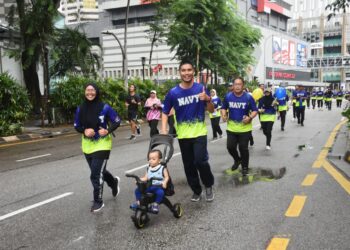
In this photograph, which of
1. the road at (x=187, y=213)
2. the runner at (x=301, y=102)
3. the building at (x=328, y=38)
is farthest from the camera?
the building at (x=328, y=38)

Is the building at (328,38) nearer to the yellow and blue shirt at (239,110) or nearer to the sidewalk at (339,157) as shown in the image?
the sidewalk at (339,157)

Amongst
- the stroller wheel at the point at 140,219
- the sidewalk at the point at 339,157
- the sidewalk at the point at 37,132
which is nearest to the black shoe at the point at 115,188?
the stroller wheel at the point at 140,219

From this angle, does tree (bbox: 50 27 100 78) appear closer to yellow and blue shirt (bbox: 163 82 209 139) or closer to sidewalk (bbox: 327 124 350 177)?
sidewalk (bbox: 327 124 350 177)

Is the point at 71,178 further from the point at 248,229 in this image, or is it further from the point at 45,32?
the point at 45,32

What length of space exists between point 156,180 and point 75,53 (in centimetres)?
1909

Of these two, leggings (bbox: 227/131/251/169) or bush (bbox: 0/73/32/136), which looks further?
bush (bbox: 0/73/32/136)

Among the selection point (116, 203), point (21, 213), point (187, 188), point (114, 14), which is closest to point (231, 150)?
point (187, 188)

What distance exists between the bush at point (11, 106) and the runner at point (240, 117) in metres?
10.7

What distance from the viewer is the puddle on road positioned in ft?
24.6

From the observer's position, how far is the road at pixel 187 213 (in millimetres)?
4613

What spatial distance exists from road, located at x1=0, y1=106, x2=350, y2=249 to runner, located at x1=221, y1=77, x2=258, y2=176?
0.55 m

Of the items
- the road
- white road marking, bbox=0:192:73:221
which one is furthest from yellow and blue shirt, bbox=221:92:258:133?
white road marking, bbox=0:192:73:221

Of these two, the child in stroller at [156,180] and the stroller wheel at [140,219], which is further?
the child in stroller at [156,180]

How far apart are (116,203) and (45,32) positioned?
49.9 feet
